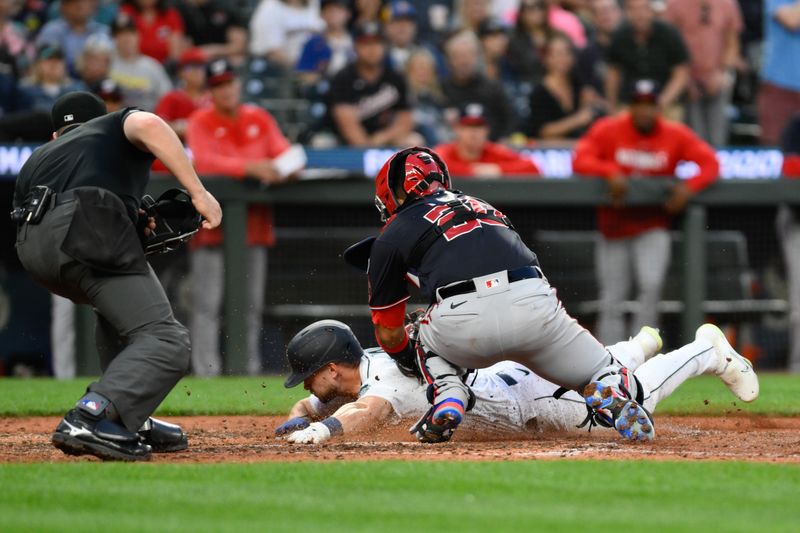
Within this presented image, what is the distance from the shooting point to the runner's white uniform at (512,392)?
7039 mm

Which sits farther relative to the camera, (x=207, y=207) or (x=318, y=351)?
(x=318, y=351)

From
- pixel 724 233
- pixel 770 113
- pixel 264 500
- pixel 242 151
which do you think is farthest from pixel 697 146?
pixel 264 500

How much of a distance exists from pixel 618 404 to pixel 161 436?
2.26 meters

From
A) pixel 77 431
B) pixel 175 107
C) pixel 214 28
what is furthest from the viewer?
pixel 214 28

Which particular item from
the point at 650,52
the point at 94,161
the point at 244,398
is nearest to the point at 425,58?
the point at 650,52

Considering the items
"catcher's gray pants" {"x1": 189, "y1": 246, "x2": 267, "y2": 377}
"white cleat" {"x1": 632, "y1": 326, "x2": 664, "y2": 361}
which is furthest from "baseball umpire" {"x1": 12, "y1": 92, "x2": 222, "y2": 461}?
"catcher's gray pants" {"x1": 189, "y1": 246, "x2": 267, "y2": 377}

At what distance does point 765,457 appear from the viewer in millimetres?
6391

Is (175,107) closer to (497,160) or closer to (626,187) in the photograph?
(497,160)

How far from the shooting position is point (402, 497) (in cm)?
506

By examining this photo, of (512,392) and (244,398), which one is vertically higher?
(512,392)

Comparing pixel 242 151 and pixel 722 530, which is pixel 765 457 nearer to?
pixel 722 530

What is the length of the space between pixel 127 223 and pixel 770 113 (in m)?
9.95

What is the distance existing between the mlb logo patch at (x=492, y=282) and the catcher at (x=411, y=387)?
0.76 m

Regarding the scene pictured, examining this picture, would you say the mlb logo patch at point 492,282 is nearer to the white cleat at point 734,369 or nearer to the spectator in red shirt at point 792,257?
the white cleat at point 734,369
